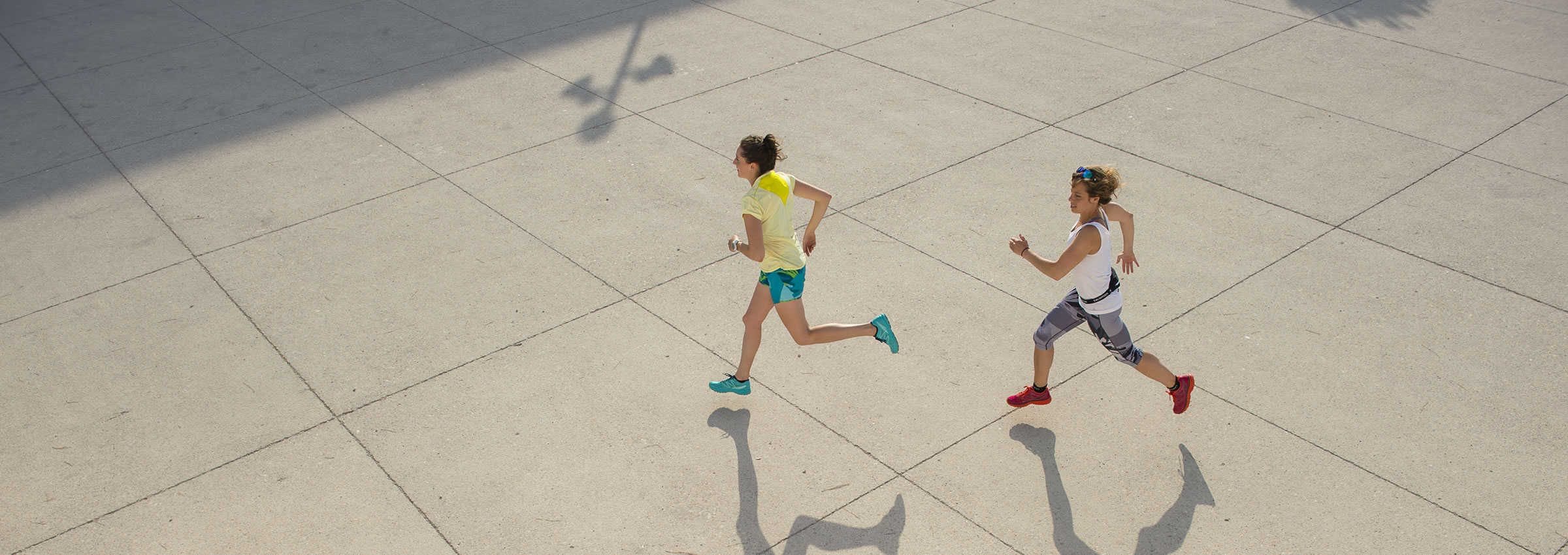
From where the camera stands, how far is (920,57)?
9.82m

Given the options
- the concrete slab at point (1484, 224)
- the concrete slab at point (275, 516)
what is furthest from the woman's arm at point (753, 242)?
the concrete slab at point (1484, 224)

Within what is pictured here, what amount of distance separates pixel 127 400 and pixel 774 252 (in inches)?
127

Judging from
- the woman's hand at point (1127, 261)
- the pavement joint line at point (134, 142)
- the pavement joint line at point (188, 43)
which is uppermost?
the woman's hand at point (1127, 261)

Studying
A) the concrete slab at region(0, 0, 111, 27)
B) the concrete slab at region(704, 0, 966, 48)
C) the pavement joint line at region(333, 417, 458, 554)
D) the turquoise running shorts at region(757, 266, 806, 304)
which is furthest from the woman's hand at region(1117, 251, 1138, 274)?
the concrete slab at region(0, 0, 111, 27)

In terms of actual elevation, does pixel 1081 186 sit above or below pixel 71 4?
above

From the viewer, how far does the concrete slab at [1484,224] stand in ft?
21.6

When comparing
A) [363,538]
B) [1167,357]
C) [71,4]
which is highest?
[1167,357]

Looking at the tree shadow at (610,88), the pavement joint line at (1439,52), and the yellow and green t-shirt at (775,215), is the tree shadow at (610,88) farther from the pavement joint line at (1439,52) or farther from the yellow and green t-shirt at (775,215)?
the pavement joint line at (1439,52)

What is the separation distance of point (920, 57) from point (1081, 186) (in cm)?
521

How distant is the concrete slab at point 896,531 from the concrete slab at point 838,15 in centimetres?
596

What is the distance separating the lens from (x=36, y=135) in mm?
8523

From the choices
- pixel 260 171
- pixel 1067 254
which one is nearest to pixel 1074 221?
pixel 1067 254

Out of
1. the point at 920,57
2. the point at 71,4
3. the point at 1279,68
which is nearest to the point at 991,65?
the point at 920,57

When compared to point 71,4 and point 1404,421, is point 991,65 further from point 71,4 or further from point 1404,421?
point 71,4
